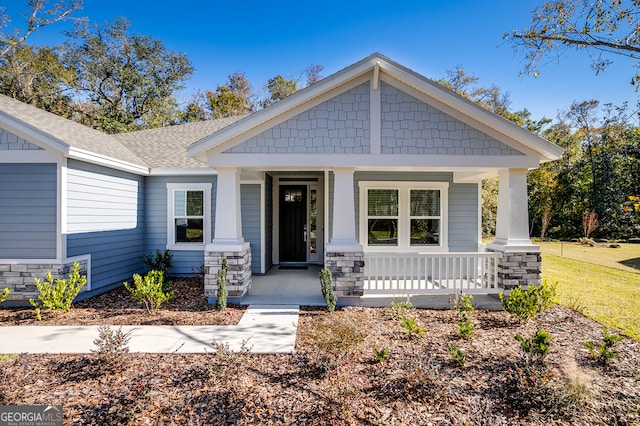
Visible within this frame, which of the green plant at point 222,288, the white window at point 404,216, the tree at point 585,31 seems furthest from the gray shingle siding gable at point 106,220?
the tree at point 585,31

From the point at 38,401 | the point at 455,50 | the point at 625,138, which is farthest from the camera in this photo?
the point at 625,138

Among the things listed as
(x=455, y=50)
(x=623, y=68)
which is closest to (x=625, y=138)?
(x=455, y=50)

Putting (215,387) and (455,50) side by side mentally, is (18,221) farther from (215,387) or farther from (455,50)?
(455,50)

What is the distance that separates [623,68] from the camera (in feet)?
21.5

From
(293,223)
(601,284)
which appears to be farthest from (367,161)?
(601,284)

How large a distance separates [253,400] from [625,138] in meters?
28.4

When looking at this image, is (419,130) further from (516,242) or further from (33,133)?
(33,133)

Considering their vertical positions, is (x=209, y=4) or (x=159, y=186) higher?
(x=209, y=4)

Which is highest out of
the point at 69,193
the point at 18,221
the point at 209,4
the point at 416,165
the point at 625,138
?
the point at 209,4

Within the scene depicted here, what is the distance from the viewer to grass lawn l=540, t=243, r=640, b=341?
620 cm

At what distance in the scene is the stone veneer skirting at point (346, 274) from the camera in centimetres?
638

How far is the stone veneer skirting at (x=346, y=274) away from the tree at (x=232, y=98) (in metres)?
20.3

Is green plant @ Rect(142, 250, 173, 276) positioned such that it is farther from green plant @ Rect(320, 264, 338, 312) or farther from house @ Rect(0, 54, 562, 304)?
green plant @ Rect(320, 264, 338, 312)

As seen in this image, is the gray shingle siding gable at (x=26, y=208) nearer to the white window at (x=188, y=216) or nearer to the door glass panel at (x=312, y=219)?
the white window at (x=188, y=216)
